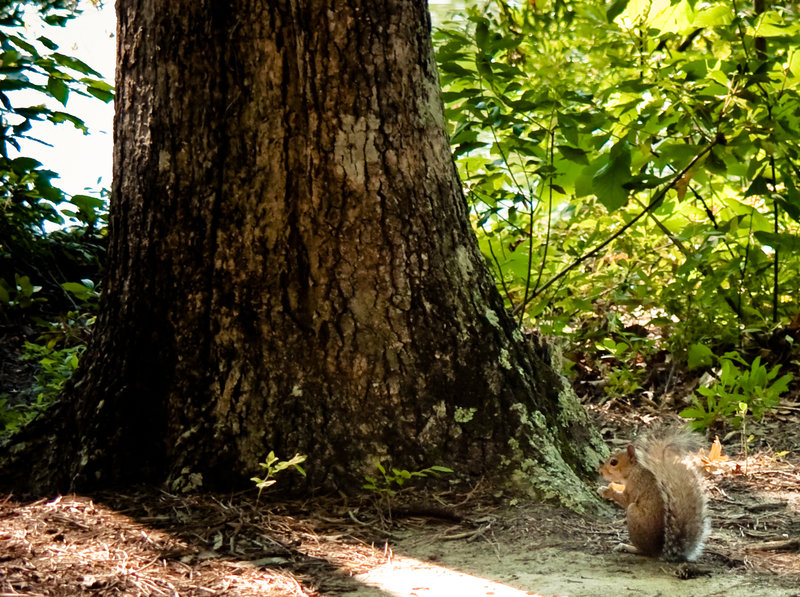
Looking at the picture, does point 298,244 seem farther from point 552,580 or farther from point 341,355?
point 552,580

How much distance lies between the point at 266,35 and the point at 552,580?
2175mm

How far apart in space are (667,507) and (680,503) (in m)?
0.05

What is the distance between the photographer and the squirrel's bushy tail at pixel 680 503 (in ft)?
8.32

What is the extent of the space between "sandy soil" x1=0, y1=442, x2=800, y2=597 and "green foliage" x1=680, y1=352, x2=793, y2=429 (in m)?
1.23

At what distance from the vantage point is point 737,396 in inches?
173

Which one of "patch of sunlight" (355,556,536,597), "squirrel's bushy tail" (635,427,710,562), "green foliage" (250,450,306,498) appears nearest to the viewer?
"patch of sunlight" (355,556,536,597)

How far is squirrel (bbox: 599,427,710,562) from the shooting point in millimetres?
2543

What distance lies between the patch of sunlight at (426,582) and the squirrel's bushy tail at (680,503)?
2.01 feet

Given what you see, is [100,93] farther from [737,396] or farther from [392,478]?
[737,396]

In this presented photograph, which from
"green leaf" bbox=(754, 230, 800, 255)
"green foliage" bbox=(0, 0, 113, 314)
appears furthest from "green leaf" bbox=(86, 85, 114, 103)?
"green leaf" bbox=(754, 230, 800, 255)

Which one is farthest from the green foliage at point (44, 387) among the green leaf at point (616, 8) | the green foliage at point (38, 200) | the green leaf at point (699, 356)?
the green leaf at point (699, 356)

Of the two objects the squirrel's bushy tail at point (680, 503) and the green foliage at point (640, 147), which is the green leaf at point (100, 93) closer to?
the green foliage at point (640, 147)

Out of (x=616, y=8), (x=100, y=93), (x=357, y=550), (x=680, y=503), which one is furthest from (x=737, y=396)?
(x=100, y=93)

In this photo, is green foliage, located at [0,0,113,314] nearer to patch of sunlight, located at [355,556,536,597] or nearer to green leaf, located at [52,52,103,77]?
green leaf, located at [52,52,103,77]
